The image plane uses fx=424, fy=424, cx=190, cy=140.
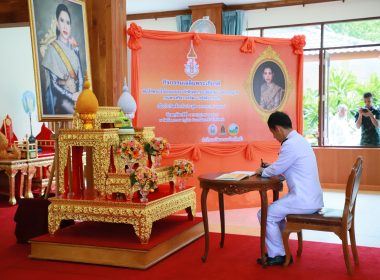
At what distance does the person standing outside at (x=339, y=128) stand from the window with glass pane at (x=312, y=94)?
0.98 ft

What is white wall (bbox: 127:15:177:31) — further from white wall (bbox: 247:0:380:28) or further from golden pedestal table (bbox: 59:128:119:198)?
golden pedestal table (bbox: 59:128:119:198)

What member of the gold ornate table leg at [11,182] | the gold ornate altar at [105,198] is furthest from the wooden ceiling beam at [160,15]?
the gold ornate altar at [105,198]

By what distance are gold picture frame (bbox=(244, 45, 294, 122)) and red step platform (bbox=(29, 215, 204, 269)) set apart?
266 cm

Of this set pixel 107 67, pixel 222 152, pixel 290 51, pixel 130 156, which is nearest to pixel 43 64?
pixel 107 67

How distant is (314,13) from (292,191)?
6.07 meters

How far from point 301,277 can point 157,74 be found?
3.48 m

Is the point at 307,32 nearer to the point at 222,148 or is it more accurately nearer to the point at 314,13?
the point at 314,13

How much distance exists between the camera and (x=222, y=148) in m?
6.11

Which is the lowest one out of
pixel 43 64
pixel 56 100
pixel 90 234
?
pixel 90 234

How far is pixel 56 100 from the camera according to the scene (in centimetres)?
471

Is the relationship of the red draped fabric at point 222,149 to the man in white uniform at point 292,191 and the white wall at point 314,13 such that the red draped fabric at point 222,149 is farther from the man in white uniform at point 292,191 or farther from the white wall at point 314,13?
the white wall at point 314,13

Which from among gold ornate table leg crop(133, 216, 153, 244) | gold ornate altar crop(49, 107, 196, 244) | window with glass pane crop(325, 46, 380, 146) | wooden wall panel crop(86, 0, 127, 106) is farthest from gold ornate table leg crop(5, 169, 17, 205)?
window with glass pane crop(325, 46, 380, 146)

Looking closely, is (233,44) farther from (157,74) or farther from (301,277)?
(301,277)

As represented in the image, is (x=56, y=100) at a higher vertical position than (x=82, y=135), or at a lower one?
higher
